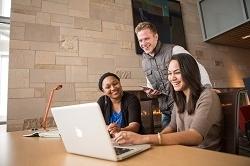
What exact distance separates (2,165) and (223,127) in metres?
0.91

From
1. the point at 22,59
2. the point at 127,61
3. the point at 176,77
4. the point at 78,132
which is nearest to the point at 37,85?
the point at 22,59

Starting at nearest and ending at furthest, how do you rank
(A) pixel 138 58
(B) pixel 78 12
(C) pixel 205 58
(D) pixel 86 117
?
(D) pixel 86 117, (B) pixel 78 12, (A) pixel 138 58, (C) pixel 205 58

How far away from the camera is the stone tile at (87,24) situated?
8.13 feet

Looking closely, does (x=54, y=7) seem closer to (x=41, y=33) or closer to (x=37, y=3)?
(x=37, y=3)

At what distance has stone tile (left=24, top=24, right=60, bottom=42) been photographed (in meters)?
2.20

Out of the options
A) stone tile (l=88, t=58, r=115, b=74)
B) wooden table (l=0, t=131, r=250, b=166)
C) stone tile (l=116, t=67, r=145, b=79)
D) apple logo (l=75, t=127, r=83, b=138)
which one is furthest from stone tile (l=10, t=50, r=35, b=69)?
apple logo (l=75, t=127, r=83, b=138)

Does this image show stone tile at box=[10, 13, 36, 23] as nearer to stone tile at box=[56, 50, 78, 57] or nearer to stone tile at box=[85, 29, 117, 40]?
stone tile at box=[56, 50, 78, 57]

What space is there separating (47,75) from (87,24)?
0.76m

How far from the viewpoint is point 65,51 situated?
92.7 inches

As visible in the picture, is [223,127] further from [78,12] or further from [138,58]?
[78,12]

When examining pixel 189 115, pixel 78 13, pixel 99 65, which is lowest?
pixel 189 115

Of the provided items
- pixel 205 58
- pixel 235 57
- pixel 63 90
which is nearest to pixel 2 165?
pixel 63 90

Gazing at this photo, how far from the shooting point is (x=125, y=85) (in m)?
2.61

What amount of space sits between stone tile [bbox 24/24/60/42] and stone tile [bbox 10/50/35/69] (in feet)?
0.51
